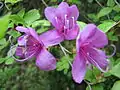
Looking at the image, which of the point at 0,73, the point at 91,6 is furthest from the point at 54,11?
the point at 91,6

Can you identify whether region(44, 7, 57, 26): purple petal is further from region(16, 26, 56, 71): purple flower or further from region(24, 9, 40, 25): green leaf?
region(24, 9, 40, 25): green leaf

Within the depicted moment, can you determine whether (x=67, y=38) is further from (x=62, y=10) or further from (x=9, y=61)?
(x=9, y=61)

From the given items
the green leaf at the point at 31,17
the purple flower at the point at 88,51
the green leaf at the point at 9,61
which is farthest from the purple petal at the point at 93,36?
the green leaf at the point at 9,61

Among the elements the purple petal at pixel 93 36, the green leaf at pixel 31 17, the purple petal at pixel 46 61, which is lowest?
the green leaf at pixel 31 17

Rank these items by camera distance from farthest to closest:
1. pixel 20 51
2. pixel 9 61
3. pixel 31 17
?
pixel 9 61, pixel 31 17, pixel 20 51

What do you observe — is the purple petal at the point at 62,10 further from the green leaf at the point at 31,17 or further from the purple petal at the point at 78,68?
the green leaf at the point at 31,17

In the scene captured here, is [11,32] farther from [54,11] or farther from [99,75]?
[54,11]


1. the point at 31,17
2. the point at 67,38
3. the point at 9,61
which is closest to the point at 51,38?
the point at 67,38

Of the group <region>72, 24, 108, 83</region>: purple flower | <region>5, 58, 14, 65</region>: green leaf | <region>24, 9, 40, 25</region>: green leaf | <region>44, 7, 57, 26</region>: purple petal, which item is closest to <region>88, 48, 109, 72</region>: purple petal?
<region>72, 24, 108, 83</region>: purple flower
